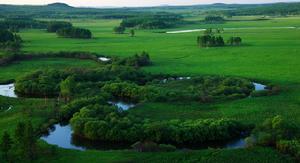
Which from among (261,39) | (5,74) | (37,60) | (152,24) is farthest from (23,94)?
Result: (152,24)

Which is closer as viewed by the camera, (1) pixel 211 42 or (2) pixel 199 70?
(2) pixel 199 70

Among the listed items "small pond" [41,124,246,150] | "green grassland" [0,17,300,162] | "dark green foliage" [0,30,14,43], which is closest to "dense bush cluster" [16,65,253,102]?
"green grassland" [0,17,300,162]

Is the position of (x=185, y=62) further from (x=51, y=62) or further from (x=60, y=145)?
(x=60, y=145)

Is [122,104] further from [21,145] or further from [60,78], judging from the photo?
[21,145]

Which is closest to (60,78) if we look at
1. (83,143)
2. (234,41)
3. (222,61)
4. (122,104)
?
(122,104)

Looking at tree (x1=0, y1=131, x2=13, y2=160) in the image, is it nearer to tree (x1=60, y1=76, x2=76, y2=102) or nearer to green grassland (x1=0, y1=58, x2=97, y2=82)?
tree (x1=60, y1=76, x2=76, y2=102)
